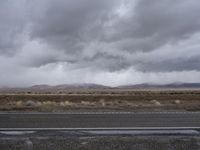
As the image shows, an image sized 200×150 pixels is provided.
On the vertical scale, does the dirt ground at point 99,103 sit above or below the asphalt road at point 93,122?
above

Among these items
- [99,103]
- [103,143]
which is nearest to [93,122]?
[103,143]

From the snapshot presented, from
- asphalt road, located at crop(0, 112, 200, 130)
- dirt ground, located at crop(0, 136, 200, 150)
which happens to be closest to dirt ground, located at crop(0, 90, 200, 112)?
asphalt road, located at crop(0, 112, 200, 130)

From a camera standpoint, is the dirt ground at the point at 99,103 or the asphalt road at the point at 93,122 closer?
the asphalt road at the point at 93,122

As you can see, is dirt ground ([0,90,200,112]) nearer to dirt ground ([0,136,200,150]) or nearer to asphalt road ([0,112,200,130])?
asphalt road ([0,112,200,130])

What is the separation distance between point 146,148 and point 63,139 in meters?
2.59

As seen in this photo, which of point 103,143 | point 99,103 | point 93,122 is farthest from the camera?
point 99,103

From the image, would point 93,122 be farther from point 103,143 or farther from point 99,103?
point 99,103

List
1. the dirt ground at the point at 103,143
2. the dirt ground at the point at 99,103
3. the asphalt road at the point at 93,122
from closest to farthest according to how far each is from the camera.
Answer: the dirt ground at the point at 103,143 → the asphalt road at the point at 93,122 → the dirt ground at the point at 99,103

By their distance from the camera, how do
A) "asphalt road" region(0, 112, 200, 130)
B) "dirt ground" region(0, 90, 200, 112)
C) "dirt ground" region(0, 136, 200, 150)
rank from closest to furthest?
1. "dirt ground" region(0, 136, 200, 150)
2. "asphalt road" region(0, 112, 200, 130)
3. "dirt ground" region(0, 90, 200, 112)

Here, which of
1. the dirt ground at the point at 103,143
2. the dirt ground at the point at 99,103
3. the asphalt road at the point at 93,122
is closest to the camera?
the dirt ground at the point at 103,143

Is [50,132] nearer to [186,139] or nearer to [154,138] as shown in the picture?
[154,138]

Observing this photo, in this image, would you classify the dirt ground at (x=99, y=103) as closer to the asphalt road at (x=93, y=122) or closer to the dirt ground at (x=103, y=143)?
the asphalt road at (x=93, y=122)

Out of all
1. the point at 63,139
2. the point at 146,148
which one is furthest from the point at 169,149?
the point at 63,139

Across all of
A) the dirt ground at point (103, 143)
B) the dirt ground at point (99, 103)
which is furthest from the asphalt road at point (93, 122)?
the dirt ground at point (99, 103)
